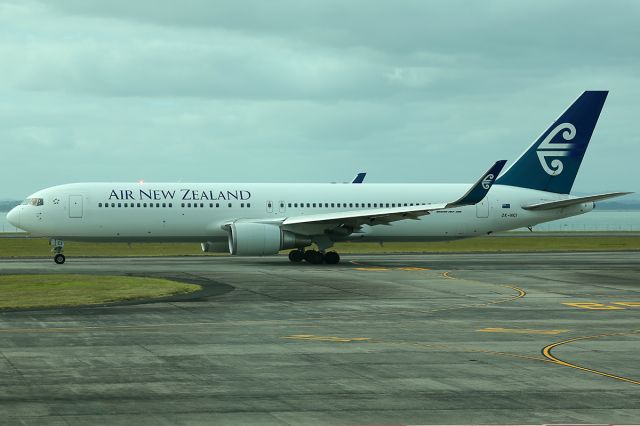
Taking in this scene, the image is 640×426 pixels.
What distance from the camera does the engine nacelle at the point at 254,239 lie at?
44.4 meters

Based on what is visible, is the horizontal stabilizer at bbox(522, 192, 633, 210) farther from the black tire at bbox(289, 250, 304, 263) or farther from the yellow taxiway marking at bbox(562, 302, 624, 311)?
the yellow taxiway marking at bbox(562, 302, 624, 311)

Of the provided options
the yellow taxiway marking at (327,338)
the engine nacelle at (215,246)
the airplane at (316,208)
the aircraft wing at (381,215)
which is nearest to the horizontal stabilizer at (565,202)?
the airplane at (316,208)

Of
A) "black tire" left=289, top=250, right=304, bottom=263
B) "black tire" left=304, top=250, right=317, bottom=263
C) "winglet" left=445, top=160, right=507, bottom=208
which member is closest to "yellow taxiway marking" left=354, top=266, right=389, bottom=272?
"black tire" left=304, top=250, right=317, bottom=263

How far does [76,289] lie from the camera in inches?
1236

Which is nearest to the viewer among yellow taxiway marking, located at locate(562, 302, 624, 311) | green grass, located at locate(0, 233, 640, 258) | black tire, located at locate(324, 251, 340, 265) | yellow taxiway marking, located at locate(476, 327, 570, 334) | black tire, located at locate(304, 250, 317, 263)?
yellow taxiway marking, located at locate(476, 327, 570, 334)

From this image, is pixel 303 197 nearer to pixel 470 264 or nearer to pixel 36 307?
pixel 470 264

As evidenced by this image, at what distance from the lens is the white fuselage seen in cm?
4591

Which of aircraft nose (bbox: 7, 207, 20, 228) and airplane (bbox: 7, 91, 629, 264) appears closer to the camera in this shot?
airplane (bbox: 7, 91, 629, 264)

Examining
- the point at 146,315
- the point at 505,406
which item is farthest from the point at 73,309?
the point at 505,406

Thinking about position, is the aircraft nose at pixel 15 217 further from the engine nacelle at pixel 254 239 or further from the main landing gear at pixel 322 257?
the main landing gear at pixel 322 257

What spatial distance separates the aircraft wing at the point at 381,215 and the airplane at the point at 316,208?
Result: 0.20ft

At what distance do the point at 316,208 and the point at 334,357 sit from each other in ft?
104

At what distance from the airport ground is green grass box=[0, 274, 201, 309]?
148cm

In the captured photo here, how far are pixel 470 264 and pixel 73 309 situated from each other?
2607 centimetres
